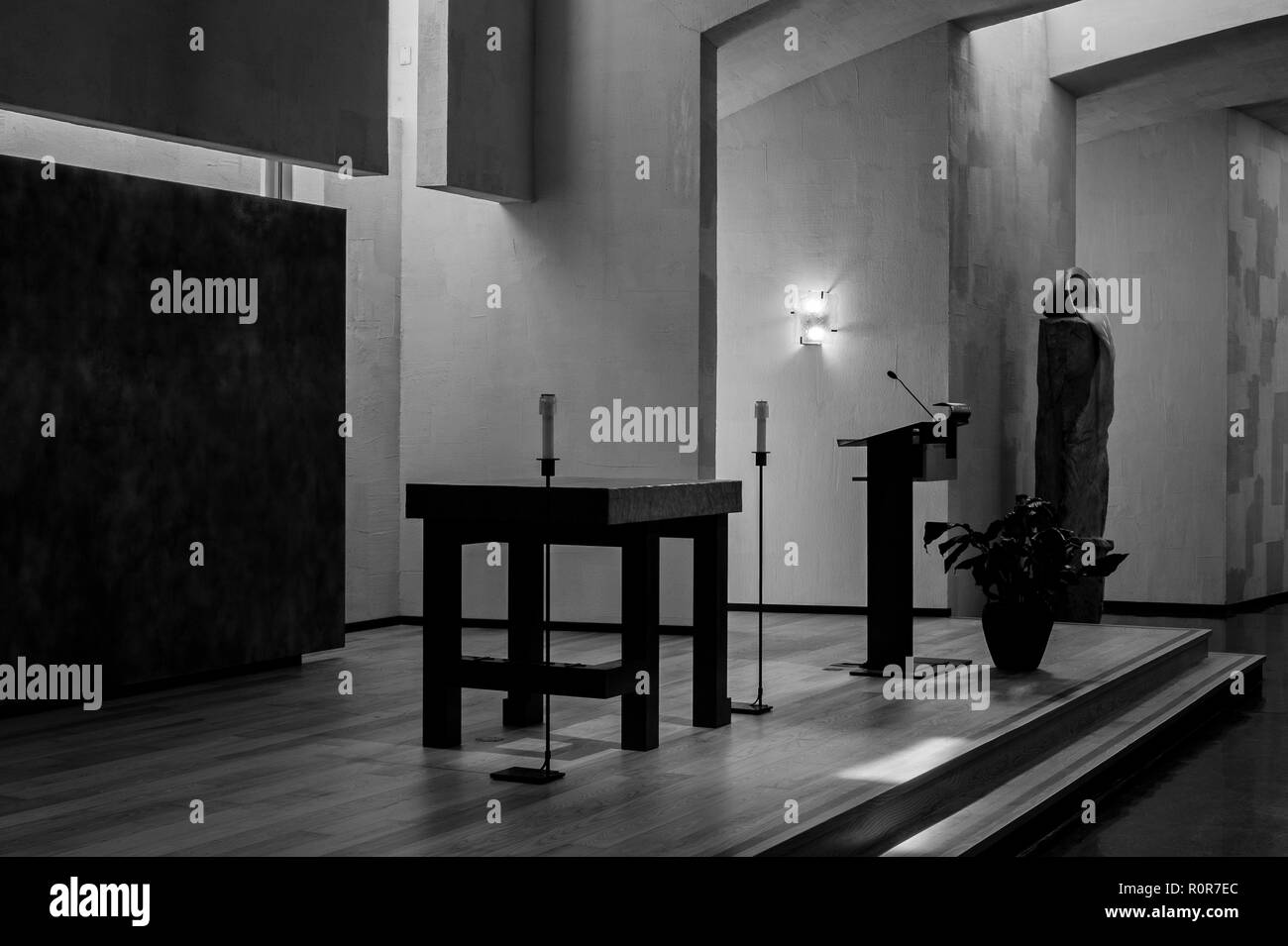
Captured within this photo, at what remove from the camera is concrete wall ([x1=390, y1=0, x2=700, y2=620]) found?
7840mm

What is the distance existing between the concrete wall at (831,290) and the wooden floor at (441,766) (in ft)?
7.75

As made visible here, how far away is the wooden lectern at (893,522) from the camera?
637 centimetres

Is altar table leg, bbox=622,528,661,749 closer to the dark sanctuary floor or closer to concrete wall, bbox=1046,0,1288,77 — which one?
the dark sanctuary floor

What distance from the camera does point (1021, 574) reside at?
6371 millimetres

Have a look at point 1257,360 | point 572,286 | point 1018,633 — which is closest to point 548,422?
point 1018,633

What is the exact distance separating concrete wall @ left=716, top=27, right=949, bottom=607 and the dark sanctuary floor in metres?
2.32

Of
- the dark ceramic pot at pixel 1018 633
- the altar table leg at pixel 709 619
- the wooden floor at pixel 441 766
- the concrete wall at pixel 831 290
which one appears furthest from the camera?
the concrete wall at pixel 831 290

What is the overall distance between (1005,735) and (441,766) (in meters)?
1.94

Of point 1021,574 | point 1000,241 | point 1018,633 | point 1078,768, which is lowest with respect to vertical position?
point 1078,768

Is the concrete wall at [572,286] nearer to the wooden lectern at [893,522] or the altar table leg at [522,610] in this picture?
the wooden lectern at [893,522]

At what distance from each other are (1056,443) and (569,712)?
15.8ft

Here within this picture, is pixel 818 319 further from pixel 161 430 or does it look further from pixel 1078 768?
pixel 161 430

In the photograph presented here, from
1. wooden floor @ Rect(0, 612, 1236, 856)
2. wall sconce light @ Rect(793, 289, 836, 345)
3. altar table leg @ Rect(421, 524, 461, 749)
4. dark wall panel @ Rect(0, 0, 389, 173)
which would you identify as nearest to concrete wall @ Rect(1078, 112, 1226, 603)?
wall sconce light @ Rect(793, 289, 836, 345)

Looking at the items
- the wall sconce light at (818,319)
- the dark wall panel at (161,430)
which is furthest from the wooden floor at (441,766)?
the wall sconce light at (818,319)
